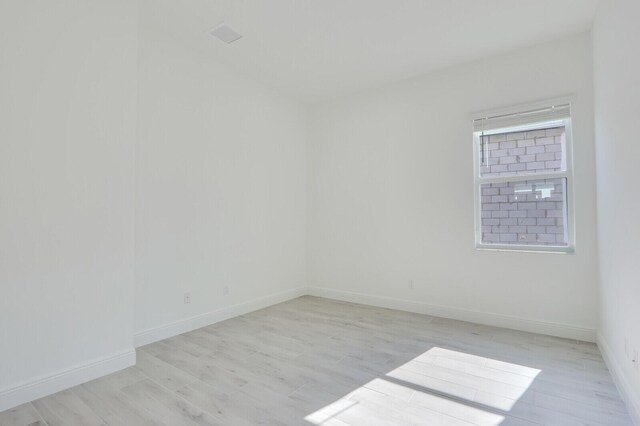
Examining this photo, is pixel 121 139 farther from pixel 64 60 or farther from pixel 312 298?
pixel 312 298

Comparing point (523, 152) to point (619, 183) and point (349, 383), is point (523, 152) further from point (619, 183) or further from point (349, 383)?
point (349, 383)

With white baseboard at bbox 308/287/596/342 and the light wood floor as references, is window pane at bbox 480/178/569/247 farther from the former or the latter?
the light wood floor

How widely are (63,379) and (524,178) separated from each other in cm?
435

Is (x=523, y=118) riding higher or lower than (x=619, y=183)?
higher

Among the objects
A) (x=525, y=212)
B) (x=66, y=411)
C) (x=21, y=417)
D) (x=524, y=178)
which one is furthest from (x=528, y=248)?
(x=21, y=417)

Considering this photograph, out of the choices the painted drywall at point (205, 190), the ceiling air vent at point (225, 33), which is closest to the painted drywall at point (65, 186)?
the painted drywall at point (205, 190)

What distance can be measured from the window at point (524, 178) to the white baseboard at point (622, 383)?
951 mm

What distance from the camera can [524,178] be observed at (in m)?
3.47

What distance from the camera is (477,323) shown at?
364cm

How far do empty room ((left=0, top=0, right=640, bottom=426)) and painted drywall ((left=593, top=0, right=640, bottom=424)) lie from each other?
3 cm

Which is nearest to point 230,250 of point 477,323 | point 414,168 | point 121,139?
point 121,139

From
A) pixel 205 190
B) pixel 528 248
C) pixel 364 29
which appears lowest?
pixel 528 248

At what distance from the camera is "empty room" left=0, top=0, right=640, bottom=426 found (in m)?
2.09

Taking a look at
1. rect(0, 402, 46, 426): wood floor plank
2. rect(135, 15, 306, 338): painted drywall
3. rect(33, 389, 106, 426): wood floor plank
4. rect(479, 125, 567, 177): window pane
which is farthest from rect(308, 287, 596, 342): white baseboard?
rect(0, 402, 46, 426): wood floor plank
